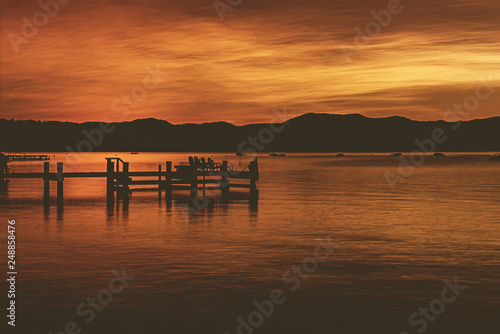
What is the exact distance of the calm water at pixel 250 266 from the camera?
1224 cm

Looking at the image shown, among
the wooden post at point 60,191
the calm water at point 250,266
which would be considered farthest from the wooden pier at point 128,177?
the calm water at point 250,266

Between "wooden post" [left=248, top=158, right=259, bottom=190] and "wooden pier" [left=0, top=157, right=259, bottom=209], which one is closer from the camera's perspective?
"wooden pier" [left=0, top=157, right=259, bottom=209]

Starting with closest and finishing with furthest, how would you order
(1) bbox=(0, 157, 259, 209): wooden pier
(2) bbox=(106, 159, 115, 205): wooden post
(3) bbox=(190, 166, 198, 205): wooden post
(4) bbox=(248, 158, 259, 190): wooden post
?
1. (1) bbox=(0, 157, 259, 209): wooden pier
2. (2) bbox=(106, 159, 115, 205): wooden post
3. (3) bbox=(190, 166, 198, 205): wooden post
4. (4) bbox=(248, 158, 259, 190): wooden post

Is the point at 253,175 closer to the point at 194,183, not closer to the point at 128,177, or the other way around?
the point at 194,183

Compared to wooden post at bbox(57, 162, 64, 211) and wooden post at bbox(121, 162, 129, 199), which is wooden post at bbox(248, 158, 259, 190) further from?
wooden post at bbox(57, 162, 64, 211)

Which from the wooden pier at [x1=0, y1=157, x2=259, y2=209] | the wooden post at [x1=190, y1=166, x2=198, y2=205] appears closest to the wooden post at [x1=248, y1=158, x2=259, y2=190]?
the wooden pier at [x1=0, y1=157, x2=259, y2=209]

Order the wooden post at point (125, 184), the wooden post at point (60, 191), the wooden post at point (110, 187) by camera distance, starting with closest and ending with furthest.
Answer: the wooden post at point (60, 191), the wooden post at point (110, 187), the wooden post at point (125, 184)

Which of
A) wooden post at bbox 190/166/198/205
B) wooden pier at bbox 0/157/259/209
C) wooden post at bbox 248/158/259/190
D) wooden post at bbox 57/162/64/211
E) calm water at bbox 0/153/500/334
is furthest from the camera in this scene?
wooden post at bbox 248/158/259/190

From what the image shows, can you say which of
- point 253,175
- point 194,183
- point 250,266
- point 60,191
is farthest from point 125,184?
point 250,266

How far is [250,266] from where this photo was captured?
17312mm

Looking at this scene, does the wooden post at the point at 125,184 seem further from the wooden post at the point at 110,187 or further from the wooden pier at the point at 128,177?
the wooden post at the point at 110,187

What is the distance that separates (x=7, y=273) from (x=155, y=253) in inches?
185

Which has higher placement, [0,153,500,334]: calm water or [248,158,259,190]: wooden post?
[248,158,259,190]: wooden post

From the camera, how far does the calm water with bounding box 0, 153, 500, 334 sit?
40.2 ft
